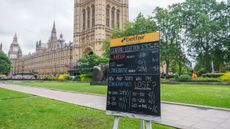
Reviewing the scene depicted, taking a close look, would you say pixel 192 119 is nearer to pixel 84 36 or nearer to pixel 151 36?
pixel 151 36

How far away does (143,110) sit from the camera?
12.8ft

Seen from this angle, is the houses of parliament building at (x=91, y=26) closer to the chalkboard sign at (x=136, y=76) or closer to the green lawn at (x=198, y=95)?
the green lawn at (x=198, y=95)

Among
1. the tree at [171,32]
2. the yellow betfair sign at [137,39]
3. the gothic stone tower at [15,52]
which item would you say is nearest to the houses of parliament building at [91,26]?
the tree at [171,32]

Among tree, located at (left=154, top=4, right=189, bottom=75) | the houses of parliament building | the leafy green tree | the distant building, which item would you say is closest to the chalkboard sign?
tree, located at (left=154, top=4, right=189, bottom=75)

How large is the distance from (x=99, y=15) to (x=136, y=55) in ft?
221

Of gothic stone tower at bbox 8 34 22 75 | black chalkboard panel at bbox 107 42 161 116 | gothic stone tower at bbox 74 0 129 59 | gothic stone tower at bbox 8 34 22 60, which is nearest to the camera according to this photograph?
black chalkboard panel at bbox 107 42 161 116

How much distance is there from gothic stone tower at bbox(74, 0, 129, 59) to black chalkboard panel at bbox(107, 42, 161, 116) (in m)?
62.1

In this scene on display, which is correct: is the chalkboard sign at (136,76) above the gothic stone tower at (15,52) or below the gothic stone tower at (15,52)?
below

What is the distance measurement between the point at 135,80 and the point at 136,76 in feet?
0.30

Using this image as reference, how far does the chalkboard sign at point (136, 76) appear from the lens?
3.85 m

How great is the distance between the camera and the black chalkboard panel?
3.84 metres

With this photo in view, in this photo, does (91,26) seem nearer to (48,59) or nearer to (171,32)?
(171,32)

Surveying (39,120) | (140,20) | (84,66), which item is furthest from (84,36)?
(39,120)

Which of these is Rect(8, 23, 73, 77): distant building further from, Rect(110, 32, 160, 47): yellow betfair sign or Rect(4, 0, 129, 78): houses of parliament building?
Rect(110, 32, 160, 47): yellow betfair sign
